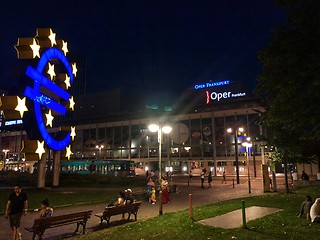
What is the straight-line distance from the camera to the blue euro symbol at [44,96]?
24.7 meters

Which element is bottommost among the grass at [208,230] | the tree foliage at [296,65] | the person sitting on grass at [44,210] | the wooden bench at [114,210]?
the grass at [208,230]

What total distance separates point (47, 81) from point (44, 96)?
1.51 meters

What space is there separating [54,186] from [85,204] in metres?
16.5

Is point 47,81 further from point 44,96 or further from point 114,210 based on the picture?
point 114,210

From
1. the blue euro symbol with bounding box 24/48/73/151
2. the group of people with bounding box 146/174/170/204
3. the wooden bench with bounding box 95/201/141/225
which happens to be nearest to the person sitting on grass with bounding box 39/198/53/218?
the wooden bench with bounding box 95/201/141/225

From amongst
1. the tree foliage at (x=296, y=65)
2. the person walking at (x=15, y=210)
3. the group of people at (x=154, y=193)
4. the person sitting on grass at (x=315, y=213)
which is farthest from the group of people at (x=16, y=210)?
the tree foliage at (x=296, y=65)

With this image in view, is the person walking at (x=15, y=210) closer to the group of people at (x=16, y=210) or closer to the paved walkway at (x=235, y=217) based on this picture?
the group of people at (x=16, y=210)

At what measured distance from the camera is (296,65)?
14.8 m

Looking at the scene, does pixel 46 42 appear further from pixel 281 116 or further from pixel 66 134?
pixel 281 116

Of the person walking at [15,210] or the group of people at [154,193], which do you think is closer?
the person walking at [15,210]

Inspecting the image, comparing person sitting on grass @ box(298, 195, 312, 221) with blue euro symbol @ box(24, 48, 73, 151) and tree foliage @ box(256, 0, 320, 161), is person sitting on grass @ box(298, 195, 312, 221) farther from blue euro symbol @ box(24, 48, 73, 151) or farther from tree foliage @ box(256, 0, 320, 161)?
blue euro symbol @ box(24, 48, 73, 151)

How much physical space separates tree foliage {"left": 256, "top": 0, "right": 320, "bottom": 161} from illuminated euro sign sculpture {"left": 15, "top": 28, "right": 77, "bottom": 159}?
1888 centimetres

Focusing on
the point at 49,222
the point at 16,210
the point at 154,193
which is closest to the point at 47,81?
the point at 154,193

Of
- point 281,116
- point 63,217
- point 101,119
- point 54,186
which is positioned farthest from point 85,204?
point 101,119
